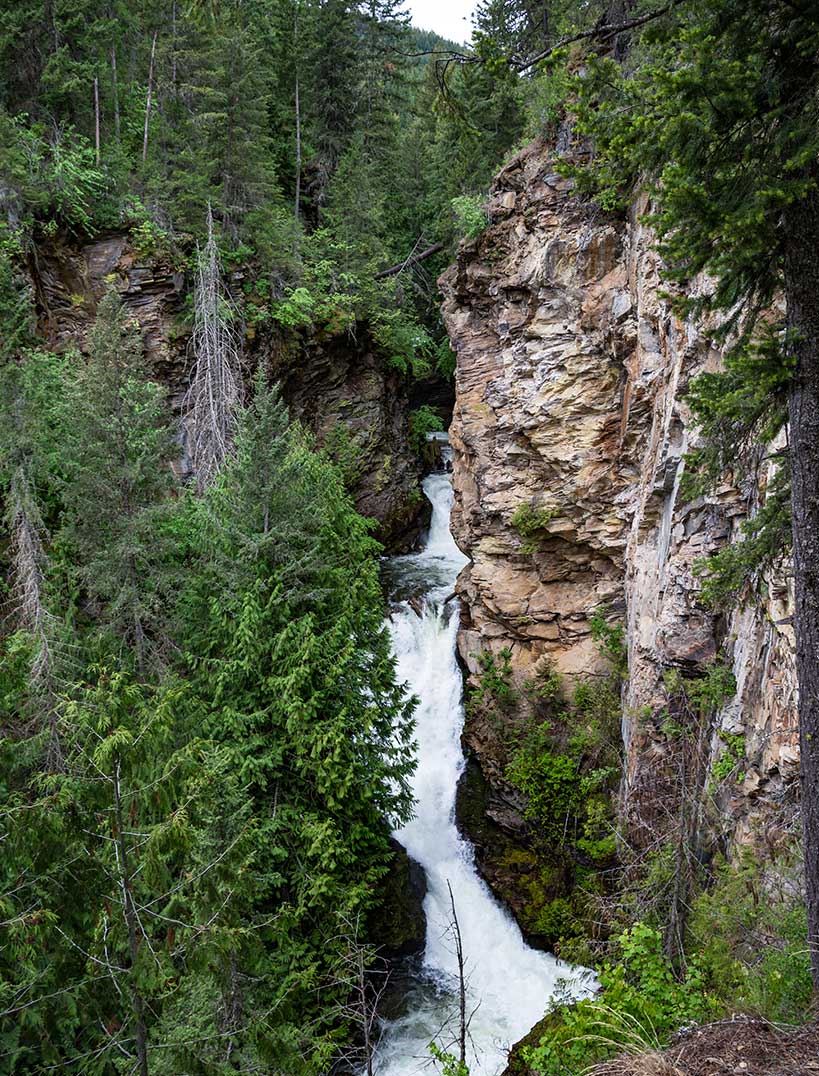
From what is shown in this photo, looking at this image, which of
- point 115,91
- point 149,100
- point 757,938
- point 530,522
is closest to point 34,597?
point 530,522

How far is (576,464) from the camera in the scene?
45.3ft

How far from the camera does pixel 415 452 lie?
75.0ft

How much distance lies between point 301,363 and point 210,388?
5376 millimetres

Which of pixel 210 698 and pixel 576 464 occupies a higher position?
pixel 576 464

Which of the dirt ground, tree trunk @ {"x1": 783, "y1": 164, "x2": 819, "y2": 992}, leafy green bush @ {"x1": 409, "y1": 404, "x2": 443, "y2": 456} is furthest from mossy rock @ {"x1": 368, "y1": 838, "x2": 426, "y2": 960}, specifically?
leafy green bush @ {"x1": 409, "y1": 404, "x2": 443, "y2": 456}

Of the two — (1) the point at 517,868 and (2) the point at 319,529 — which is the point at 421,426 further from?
(1) the point at 517,868

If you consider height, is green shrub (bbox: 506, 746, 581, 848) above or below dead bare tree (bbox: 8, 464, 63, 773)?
below

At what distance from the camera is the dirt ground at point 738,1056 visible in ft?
11.8

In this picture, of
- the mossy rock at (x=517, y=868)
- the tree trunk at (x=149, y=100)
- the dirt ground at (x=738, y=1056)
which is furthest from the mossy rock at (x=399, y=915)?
the tree trunk at (x=149, y=100)

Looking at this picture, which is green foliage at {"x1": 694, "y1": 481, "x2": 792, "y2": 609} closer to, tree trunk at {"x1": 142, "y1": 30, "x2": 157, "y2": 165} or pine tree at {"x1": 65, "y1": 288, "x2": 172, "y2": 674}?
pine tree at {"x1": 65, "y1": 288, "x2": 172, "y2": 674}

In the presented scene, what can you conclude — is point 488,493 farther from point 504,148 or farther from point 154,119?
point 154,119

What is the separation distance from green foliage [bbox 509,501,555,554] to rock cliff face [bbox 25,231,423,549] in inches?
264

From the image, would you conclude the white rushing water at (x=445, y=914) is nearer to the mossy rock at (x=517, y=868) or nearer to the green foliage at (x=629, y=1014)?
the mossy rock at (x=517, y=868)

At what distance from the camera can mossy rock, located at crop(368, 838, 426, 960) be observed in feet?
40.2
